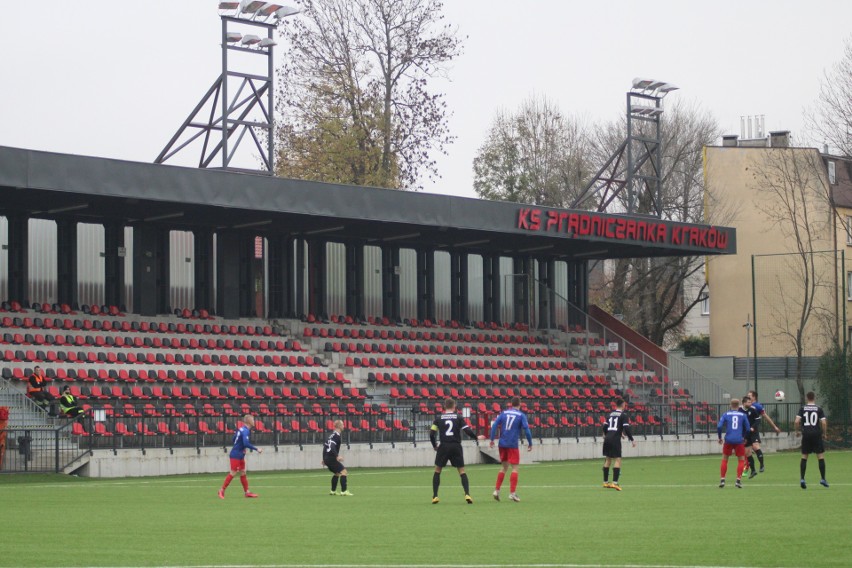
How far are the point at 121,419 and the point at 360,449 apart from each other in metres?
7.21

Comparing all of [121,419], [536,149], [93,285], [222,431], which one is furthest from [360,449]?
[536,149]

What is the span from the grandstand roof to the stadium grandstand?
69 millimetres

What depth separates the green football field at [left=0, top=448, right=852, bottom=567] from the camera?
13023 mm

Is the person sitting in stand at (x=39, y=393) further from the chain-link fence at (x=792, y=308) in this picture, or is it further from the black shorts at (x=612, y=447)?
the chain-link fence at (x=792, y=308)

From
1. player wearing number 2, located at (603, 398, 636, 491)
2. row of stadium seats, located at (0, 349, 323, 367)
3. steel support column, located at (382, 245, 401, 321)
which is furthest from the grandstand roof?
player wearing number 2, located at (603, 398, 636, 491)

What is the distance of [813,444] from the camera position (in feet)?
78.6

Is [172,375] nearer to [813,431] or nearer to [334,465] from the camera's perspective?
[334,465]

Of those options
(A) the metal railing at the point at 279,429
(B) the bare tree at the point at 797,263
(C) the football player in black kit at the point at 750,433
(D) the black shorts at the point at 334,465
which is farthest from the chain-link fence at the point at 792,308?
(D) the black shorts at the point at 334,465

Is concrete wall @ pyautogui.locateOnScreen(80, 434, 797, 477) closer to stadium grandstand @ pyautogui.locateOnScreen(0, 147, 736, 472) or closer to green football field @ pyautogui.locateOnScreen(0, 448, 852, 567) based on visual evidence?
stadium grandstand @ pyautogui.locateOnScreen(0, 147, 736, 472)

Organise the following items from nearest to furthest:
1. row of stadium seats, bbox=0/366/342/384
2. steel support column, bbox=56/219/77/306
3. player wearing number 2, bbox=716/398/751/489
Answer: player wearing number 2, bbox=716/398/751/489, row of stadium seats, bbox=0/366/342/384, steel support column, bbox=56/219/77/306

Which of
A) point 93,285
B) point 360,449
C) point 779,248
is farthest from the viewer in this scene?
point 779,248

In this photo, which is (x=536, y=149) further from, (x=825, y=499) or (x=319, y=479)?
(x=825, y=499)

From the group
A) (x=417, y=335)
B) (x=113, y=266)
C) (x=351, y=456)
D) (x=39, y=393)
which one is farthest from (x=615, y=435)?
(x=417, y=335)

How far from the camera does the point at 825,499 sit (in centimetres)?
2056
